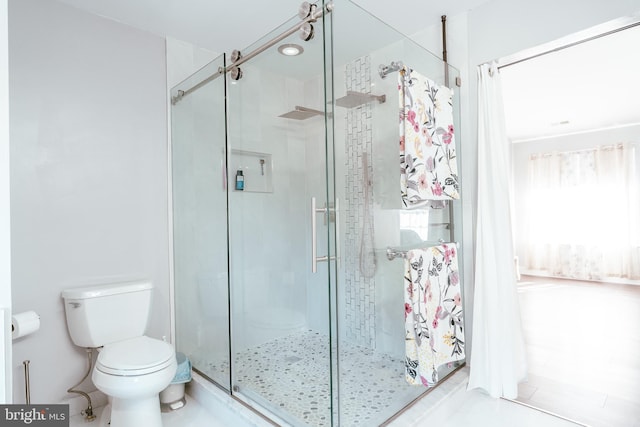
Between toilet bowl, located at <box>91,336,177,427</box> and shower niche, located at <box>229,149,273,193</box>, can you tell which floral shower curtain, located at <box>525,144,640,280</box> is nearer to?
shower niche, located at <box>229,149,273,193</box>

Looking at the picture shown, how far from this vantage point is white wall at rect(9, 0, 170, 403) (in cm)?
202

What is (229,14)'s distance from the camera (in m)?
2.30

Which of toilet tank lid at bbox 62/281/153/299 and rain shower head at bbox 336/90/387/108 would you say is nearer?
rain shower head at bbox 336/90/387/108

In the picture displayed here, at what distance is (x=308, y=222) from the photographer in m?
1.79

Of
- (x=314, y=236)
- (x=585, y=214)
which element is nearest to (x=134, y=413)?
(x=314, y=236)

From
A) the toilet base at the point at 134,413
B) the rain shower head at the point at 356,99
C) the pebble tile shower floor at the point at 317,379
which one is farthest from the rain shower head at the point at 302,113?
the toilet base at the point at 134,413

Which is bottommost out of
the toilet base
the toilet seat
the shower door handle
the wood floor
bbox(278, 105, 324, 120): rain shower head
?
the wood floor

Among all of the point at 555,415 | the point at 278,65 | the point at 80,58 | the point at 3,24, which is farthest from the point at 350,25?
the point at 555,415

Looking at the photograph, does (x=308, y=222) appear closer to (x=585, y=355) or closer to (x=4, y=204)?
(x=4, y=204)

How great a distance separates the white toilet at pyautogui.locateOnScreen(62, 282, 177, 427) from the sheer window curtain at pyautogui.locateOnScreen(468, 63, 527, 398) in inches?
69.5

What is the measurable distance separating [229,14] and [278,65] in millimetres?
785

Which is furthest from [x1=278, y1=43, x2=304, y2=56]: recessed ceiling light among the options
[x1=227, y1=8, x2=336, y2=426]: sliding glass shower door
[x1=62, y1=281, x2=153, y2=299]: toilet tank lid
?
[x1=62, y1=281, x2=153, y2=299]: toilet tank lid

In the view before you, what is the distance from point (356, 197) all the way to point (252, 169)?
66 centimetres

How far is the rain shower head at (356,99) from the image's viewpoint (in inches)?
66.1
